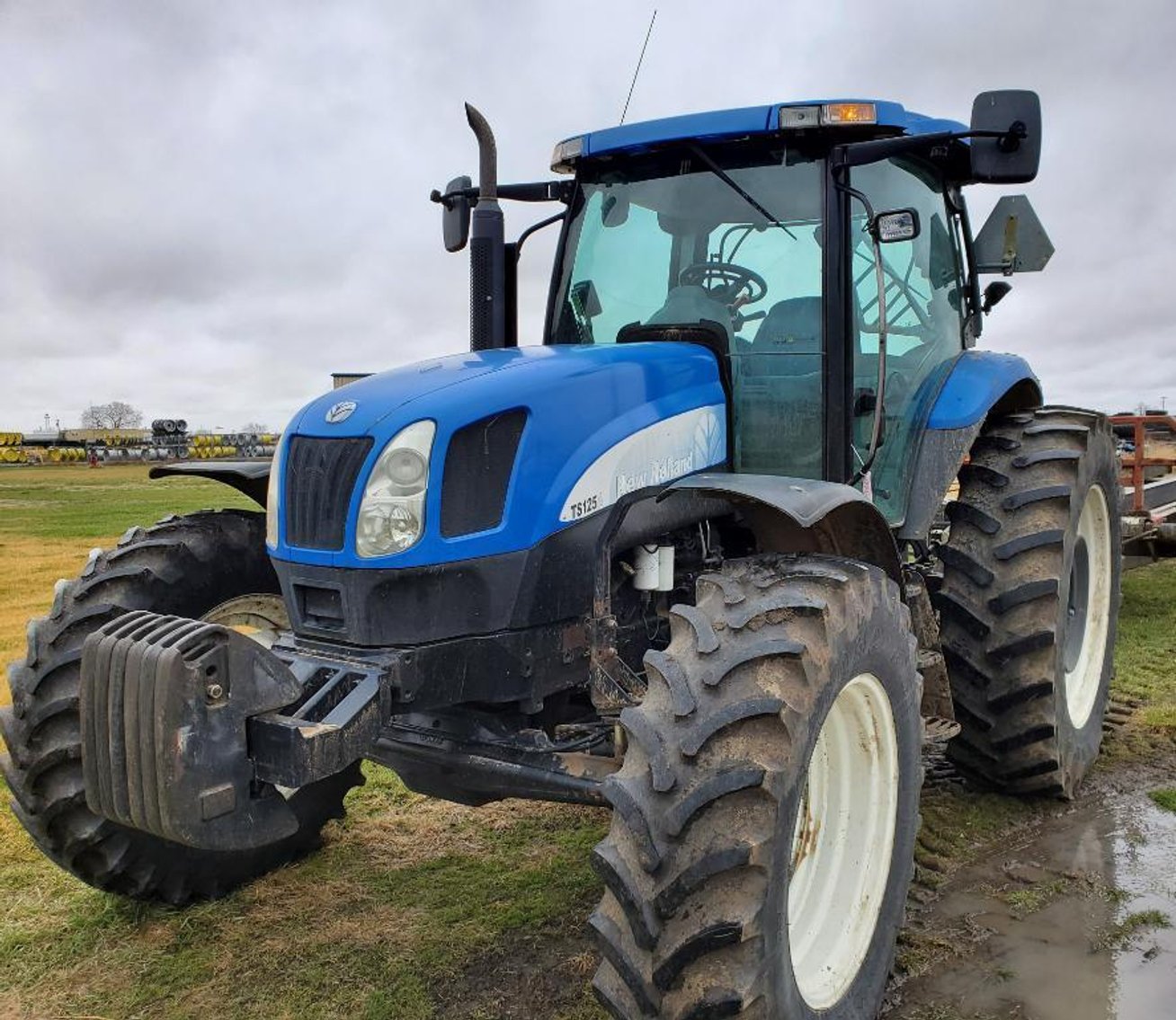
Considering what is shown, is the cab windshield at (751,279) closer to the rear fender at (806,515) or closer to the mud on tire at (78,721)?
the rear fender at (806,515)

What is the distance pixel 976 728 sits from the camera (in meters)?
4.24

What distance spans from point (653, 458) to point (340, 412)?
0.94 metres

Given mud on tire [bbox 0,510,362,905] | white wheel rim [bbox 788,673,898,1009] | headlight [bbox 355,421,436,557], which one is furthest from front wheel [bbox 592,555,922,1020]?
mud on tire [bbox 0,510,362,905]

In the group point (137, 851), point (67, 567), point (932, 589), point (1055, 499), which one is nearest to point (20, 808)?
point (137, 851)

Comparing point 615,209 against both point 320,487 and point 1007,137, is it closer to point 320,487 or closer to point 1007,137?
point 1007,137

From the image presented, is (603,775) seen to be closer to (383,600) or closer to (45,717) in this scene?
(383,600)

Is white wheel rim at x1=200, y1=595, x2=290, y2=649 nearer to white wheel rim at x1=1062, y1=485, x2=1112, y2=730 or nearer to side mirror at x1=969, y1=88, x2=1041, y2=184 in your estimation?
side mirror at x1=969, y1=88, x2=1041, y2=184

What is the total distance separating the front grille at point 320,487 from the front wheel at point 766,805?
0.93 metres

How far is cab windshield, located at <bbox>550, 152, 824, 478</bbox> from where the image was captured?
12.2 ft

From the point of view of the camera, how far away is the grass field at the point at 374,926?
3.17m

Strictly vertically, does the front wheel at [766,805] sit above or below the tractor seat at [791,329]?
below

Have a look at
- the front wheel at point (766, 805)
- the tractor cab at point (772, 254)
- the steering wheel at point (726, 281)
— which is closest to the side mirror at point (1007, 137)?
the tractor cab at point (772, 254)

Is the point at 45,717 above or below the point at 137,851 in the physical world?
Result: above

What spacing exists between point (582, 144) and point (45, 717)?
2.62 metres
